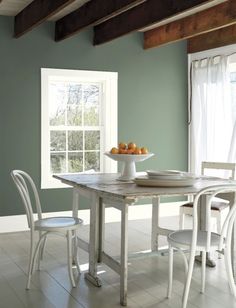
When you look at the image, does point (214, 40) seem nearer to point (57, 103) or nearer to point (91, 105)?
point (91, 105)

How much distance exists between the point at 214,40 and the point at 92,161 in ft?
7.45

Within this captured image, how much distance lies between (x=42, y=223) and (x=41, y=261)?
76cm

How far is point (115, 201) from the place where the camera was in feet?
11.2

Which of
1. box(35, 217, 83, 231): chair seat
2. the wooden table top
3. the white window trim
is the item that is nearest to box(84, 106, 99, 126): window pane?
the white window trim

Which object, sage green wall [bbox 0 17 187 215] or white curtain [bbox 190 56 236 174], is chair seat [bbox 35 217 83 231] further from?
white curtain [bbox 190 56 236 174]

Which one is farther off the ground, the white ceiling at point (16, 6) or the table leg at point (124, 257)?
the white ceiling at point (16, 6)

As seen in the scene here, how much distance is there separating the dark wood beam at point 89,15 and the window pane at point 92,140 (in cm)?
131

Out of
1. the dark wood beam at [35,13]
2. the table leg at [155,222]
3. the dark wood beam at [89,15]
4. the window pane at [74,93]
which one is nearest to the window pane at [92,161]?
the window pane at [74,93]

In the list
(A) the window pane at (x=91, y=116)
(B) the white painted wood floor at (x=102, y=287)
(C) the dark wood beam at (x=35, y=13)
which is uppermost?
(C) the dark wood beam at (x=35, y=13)

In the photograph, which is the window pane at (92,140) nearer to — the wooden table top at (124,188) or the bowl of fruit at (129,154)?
the wooden table top at (124,188)

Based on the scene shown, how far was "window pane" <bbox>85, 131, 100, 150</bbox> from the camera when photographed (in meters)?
6.04

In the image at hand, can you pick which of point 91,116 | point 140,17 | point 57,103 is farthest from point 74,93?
point 140,17

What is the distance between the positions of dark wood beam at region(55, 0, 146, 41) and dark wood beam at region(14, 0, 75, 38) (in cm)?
50

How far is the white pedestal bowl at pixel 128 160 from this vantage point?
12.0 ft
